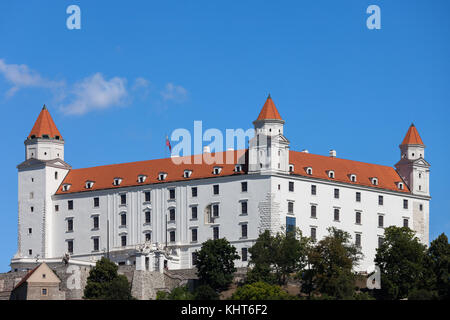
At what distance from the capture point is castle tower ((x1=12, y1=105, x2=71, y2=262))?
154 metres

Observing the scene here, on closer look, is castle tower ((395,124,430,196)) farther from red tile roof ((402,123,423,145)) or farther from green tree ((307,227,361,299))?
green tree ((307,227,361,299))

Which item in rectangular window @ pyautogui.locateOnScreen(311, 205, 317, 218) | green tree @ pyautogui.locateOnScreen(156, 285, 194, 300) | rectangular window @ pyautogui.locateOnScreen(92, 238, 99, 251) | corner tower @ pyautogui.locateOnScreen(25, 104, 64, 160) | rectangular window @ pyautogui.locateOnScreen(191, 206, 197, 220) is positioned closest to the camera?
green tree @ pyautogui.locateOnScreen(156, 285, 194, 300)

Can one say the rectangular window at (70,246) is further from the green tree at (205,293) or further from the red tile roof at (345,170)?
the red tile roof at (345,170)

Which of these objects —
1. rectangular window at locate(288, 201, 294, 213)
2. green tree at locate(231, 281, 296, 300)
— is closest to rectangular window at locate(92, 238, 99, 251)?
rectangular window at locate(288, 201, 294, 213)

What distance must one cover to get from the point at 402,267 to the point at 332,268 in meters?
6.68

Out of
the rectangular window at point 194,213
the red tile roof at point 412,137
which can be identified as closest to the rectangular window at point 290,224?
the rectangular window at point 194,213

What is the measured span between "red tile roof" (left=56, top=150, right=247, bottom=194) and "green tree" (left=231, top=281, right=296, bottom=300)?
1809cm

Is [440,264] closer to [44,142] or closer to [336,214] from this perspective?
[336,214]

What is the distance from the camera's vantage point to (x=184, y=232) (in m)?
147

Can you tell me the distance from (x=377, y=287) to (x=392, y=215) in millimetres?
17723

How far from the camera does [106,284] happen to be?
132375mm
